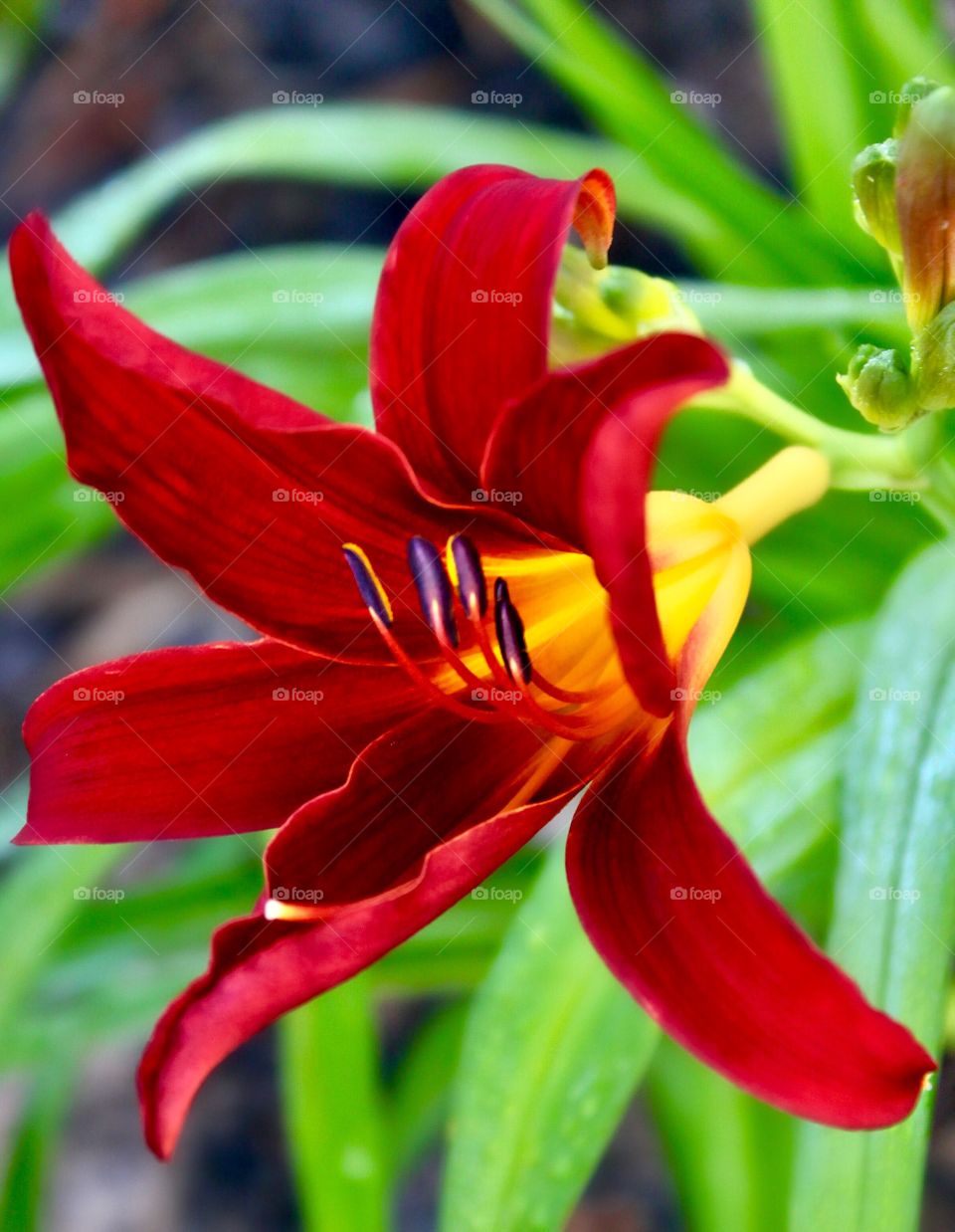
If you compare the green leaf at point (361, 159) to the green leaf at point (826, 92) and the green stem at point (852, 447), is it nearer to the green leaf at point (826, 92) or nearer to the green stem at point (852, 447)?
the green leaf at point (826, 92)

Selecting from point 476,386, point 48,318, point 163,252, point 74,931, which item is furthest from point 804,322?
point 163,252

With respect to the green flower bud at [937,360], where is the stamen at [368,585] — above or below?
below

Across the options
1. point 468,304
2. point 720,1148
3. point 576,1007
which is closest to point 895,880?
point 576,1007

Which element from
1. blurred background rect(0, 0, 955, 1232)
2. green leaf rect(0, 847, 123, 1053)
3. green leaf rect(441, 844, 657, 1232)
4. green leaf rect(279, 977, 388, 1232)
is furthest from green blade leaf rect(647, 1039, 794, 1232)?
green leaf rect(0, 847, 123, 1053)

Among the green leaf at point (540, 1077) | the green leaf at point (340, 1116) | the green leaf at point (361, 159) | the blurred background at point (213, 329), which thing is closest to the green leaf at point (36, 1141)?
the blurred background at point (213, 329)

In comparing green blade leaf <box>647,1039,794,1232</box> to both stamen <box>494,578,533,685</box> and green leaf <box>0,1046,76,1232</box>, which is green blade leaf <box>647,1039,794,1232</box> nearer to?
green leaf <box>0,1046,76,1232</box>
